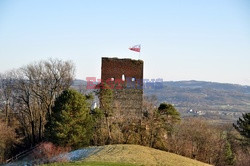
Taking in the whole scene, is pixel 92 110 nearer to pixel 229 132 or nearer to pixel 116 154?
pixel 116 154

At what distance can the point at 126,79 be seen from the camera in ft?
115

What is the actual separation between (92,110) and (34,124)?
11326 millimetres

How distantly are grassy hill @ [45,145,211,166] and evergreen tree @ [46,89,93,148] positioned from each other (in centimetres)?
340

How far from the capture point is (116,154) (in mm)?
22078

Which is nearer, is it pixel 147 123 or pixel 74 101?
pixel 74 101

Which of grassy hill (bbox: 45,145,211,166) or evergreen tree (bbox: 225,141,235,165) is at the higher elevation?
grassy hill (bbox: 45,145,211,166)

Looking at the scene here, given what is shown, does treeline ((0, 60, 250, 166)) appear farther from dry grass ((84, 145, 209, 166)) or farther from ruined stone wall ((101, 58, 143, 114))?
dry grass ((84, 145, 209, 166))

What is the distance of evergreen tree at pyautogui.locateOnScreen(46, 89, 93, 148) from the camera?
1049 inches

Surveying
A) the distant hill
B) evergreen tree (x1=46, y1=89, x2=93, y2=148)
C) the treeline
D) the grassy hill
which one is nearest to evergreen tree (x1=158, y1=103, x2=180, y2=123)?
the treeline

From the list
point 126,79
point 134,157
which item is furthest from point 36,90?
point 134,157

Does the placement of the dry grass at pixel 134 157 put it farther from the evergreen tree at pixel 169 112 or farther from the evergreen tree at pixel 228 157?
the evergreen tree at pixel 228 157

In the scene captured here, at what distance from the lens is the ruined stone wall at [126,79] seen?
34375 millimetres

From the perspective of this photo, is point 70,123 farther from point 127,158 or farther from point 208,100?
point 208,100

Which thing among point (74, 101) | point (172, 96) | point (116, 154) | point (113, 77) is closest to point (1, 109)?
point (113, 77)
